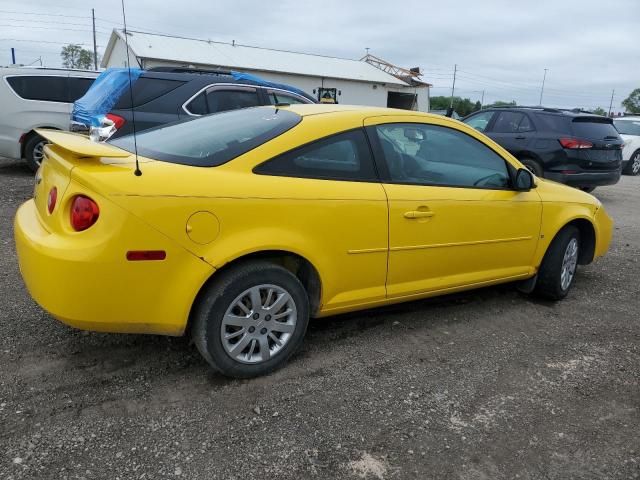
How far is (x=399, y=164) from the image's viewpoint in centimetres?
342

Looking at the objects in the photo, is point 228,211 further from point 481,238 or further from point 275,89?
point 275,89

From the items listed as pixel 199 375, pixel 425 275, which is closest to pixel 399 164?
pixel 425 275

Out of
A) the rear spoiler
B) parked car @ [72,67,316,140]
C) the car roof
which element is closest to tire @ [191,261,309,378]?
the rear spoiler

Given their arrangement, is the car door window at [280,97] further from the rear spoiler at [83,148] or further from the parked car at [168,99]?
the rear spoiler at [83,148]

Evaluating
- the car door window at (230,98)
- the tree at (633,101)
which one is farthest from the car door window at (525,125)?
the tree at (633,101)

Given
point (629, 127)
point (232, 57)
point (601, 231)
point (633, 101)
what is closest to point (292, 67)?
point (232, 57)

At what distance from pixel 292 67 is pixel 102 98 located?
25.7 metres

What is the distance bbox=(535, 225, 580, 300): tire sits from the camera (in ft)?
14.1

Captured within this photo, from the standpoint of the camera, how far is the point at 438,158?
371 centimetres

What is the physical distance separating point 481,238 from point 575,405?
124 centimetres

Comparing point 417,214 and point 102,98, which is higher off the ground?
point 102,98

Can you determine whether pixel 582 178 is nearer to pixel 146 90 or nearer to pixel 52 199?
pixel 146 90

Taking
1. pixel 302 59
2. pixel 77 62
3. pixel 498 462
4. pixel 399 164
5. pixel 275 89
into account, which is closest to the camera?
pixel 498 462

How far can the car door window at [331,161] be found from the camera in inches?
116
